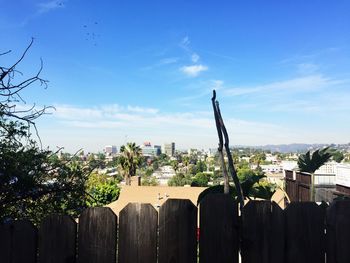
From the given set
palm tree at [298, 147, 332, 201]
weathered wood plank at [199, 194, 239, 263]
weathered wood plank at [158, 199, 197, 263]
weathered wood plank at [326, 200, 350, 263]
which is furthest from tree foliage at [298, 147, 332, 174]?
weathered wood plank at [158, 199, 197, 263]

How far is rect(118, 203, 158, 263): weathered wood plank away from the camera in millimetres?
1739

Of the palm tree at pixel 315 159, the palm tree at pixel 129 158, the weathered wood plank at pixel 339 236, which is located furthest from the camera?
the palm tree at pixel 129 158

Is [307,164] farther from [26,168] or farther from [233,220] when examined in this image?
[26,168]

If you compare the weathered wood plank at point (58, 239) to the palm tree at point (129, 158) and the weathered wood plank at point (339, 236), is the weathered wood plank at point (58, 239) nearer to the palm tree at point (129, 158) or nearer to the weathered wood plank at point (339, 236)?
the weathered wood plank at point (339, 236)

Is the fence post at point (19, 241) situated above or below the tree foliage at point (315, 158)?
below

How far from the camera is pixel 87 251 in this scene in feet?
5.75

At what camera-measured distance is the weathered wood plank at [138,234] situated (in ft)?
5.71

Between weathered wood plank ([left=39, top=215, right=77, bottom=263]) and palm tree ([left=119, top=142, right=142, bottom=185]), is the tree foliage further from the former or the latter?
palm tree ([left=119, top=142, right=142, bottom=185])

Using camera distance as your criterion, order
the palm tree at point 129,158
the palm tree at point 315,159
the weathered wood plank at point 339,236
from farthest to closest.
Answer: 1. the palm tree at point 129,158
2. the palm tree at point 315,159
3. the weathered wood plank at point 339,236

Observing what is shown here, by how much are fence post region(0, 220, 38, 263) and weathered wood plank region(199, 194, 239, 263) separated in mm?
793

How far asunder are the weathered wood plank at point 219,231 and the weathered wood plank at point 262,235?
0.05 m

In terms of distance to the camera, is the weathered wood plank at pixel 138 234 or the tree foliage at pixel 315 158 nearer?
the weathered wood plank at pixel 138 234

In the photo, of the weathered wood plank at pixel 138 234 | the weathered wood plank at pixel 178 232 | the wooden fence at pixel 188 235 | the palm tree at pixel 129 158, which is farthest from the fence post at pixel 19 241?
the palm tree at pixel 129 158

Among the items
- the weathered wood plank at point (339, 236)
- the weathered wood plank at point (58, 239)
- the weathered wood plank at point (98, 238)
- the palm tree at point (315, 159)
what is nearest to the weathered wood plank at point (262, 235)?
the weathered wood plank at point (339, 236)
